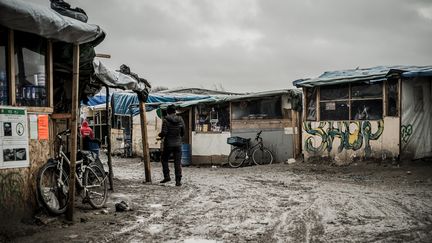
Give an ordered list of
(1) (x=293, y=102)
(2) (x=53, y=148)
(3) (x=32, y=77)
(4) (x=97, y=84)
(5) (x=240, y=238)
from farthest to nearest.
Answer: (1) (x=293, y=102) < (4) (x=97, y=84) < (2) (x=53, y=148) < (3) (x=32, y=77) < (5) (x=240, y=238)

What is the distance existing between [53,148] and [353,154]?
1061cm

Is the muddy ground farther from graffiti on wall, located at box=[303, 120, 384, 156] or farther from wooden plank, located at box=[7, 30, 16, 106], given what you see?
graffiti on wall, located at box=[303, 120, 384, 156]

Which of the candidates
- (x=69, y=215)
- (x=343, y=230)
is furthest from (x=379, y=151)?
(x=69, y=215)

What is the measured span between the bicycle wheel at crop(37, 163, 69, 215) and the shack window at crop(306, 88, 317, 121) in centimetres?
1098

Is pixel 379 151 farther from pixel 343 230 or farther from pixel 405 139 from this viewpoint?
pixel 343 230

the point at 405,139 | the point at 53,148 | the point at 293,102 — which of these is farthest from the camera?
the point at 293,102

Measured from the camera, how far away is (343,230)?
5.79 meters

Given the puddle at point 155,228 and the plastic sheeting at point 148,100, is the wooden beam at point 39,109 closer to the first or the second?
the puddle at point 155,228

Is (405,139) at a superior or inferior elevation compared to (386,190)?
superior

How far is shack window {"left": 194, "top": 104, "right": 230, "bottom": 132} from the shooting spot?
1812 cm

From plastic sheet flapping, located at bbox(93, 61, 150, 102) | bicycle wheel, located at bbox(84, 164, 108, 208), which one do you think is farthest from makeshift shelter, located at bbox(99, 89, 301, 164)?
bicycle wheel, located at bbox(84, 164, 108, 208)

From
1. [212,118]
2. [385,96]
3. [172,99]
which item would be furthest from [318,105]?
[172,99]

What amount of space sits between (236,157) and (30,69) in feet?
38.4

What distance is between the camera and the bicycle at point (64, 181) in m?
6.39
